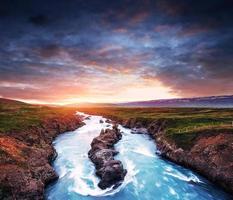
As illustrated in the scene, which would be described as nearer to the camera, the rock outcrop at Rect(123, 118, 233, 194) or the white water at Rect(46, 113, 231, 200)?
the white water at Rect(46, 113, 231, 200)

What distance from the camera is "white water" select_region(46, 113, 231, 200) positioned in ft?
89.9

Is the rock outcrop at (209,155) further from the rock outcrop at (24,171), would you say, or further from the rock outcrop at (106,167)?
the rock outcrop at (24,171)

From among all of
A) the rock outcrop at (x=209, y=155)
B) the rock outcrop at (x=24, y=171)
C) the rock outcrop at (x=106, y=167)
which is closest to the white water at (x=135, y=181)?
the rock outcrop at (x=106, y=167)

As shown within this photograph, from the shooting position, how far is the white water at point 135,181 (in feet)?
89.9

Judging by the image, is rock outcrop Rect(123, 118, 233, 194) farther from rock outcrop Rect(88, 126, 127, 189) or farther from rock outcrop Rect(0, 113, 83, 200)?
rock outcrop Rect(0, 113, 83, 200)

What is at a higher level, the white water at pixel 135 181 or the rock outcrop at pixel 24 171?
the rock outcrop at pixel 24 171

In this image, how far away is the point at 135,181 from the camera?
3170 centimetres

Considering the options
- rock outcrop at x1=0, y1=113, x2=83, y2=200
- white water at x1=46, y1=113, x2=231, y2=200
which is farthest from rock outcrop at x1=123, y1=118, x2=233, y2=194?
rock outcrop at x1=0, y1=113, x2=83, y2=200

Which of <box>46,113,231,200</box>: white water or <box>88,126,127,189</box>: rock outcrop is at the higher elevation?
<box>88,126,127,189</box>: rock outcrop

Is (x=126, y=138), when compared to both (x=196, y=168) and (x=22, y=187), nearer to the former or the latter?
(x=196, y=168)

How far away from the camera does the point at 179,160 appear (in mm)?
38344

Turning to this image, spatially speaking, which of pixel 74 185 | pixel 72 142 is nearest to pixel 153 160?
pixel 74 185

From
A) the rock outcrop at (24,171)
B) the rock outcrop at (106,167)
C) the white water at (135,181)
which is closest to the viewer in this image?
the rock outcrop at (24,171)

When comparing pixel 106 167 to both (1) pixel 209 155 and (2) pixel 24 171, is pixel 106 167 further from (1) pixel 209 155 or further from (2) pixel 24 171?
(1) pixel 209 155
